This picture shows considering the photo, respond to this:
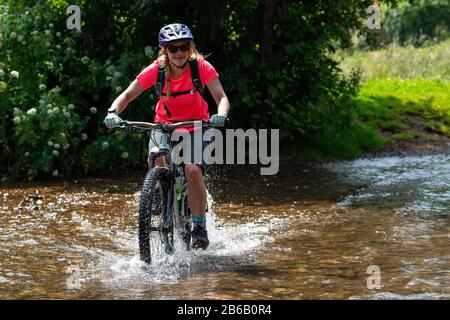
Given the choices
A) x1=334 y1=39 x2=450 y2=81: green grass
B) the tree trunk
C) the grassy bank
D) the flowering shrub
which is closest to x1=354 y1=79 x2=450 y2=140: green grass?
the grassy bank

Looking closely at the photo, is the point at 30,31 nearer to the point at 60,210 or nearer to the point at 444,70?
the point at 60,210

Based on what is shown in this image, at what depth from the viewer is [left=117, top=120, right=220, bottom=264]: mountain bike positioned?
5469mm

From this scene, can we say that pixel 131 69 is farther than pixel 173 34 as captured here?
Yes

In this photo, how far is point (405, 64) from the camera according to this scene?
18.3 metres

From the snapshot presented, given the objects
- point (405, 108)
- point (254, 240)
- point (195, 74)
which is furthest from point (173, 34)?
point (405, 108)

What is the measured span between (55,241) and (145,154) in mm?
3844

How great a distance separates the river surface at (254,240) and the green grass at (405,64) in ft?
24.1

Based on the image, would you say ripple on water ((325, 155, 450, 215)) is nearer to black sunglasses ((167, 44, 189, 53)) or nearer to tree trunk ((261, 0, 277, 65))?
tree trunk ((261, 0, 277, 65))

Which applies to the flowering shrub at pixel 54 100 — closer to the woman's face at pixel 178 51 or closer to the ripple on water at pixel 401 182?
the ripple on water at pixel 401 182

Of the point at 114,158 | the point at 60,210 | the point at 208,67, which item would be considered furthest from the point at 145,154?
the point at 208,67

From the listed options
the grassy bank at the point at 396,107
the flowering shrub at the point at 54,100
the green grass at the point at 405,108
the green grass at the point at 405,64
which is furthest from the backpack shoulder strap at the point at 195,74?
the green grass at the point at 405,64

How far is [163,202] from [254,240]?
54.7 inches

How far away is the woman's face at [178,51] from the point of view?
5.82m

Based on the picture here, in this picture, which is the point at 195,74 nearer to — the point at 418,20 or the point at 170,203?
the point at 170,203
